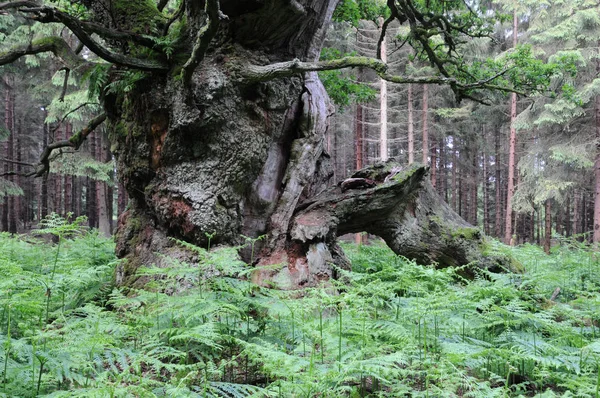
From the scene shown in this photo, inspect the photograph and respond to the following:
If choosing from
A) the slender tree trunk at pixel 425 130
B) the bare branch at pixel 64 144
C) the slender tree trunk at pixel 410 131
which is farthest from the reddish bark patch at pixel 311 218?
the slender tree trunk at pixel 425 130

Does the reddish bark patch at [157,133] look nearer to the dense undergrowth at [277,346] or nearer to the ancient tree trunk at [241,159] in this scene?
the ancient tree trunk at [241,159]

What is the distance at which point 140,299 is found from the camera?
3.32 metres

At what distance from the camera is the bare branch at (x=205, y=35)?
13.4ft

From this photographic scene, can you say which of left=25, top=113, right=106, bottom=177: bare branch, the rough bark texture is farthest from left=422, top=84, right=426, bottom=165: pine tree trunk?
left=25, top=113, right=106, bottom=177: bare branch

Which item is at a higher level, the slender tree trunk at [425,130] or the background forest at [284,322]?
the slender tree trunk at [425,130]

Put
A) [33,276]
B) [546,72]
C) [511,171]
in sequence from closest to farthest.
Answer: [33,276], [546,72], [511,171]

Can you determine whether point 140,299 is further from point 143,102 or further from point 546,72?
point 546,72

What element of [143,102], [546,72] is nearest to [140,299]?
[143,102]

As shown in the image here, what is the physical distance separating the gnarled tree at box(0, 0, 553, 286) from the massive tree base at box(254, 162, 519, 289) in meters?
0.02

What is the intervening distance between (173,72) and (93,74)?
1159mm

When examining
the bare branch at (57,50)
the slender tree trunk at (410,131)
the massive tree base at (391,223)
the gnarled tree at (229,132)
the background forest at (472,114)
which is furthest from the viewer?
the slender tree trunk at (410,131)

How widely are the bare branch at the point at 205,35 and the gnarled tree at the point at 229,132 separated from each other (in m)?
0.04

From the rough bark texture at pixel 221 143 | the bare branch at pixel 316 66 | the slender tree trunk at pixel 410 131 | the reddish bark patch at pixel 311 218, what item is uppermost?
the slender tree trunk at pixel 410 131

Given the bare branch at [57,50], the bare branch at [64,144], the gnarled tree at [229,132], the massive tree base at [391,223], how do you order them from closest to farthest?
the gnarled tree at [229,132] → the bare branch at [57,50] → the massive tree base at [391,223] → the bare branch at [64,144]
